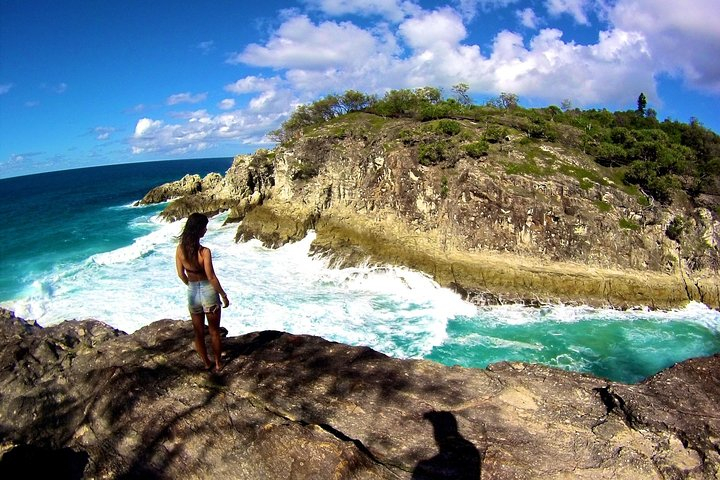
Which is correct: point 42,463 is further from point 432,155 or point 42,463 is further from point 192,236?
point 432,155

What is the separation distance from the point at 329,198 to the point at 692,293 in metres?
21.1

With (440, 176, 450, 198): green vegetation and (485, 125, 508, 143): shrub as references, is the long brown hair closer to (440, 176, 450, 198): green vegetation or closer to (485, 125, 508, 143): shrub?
(440, 176, 450, 198): green vegetation

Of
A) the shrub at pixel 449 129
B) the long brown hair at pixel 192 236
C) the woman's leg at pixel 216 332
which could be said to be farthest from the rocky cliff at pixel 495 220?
the long brown hair at pixel 192 236

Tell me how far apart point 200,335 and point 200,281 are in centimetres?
87

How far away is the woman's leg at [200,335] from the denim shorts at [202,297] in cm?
10

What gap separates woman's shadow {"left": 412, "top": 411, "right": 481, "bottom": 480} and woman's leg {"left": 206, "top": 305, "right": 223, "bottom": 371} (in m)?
3.50

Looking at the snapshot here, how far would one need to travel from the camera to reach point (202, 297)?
260 inches

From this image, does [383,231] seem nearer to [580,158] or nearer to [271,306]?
[271,306]

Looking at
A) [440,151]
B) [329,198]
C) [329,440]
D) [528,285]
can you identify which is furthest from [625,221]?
[329,440]

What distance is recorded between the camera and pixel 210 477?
500 centimetres

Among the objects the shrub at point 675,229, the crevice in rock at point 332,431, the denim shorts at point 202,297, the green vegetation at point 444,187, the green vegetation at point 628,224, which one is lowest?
the crevice in rock at point 332,431

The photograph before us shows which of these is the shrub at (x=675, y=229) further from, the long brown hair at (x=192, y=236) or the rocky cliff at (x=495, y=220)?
the long brown hair at (x=192, y=236)

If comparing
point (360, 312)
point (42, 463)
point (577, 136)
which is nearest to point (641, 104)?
point (577, 136)

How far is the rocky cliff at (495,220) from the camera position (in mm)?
20188
